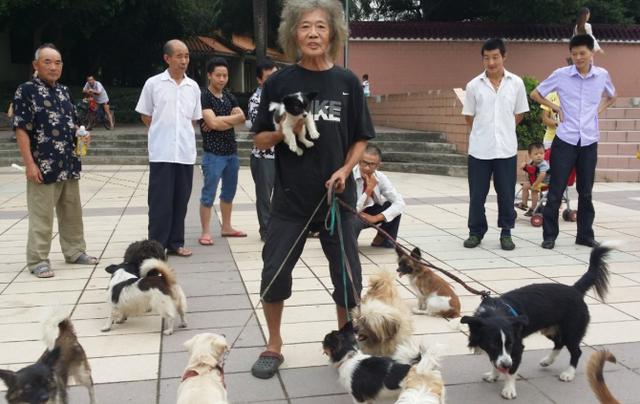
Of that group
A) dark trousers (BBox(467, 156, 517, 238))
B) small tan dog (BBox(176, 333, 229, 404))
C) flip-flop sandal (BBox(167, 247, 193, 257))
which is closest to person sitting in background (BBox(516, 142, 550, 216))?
dark trousers (BBox(467, 156, 517, 238))

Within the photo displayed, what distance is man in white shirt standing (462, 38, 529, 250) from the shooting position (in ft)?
21.9

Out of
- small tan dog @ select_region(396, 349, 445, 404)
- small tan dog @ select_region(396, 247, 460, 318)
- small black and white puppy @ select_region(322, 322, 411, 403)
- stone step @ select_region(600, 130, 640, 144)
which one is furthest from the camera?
stone step @ select_region(600, 130, 640, 144)

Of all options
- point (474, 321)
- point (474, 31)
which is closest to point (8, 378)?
point (474, 321)

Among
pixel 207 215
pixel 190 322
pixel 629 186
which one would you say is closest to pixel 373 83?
pixel 629 186

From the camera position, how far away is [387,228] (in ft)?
22.7

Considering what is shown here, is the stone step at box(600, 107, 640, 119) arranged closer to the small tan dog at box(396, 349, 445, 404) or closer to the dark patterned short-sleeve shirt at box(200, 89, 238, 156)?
the dark patterned short-sleeve shirt at box(200, 89, 238, 156)

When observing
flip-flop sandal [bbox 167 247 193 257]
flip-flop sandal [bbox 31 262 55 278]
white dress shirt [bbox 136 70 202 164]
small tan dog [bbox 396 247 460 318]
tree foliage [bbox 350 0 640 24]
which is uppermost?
tree foliage [bbox 350 0 640 24]

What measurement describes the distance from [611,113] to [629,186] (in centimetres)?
351

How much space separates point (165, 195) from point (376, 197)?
7.26ft

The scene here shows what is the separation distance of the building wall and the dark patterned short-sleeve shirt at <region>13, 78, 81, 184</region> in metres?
15.3

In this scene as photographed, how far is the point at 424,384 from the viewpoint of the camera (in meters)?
2.82

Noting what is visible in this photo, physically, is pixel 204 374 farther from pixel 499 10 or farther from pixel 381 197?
pixel 499 10

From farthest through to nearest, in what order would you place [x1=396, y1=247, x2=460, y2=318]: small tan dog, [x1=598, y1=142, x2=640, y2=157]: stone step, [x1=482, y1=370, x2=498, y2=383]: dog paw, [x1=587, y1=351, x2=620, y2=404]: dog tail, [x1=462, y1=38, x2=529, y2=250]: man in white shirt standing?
[x1=598, y1=142, x2=640, y2=157]: stone step, [x1=462, y1=38, x2=529, y2=250]: man in white shirt standing, [x1=396, y1=247, x2=460, y2=318]: small tan dog, [x1=482, y1=370, x2=498, y2=383]: dog paw, [x1=587, y1=351, x2=620, y2=404]: dog tail

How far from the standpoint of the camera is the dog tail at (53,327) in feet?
10.5
